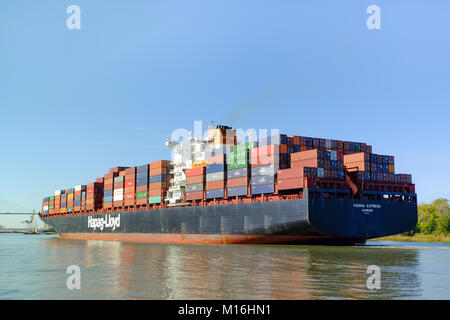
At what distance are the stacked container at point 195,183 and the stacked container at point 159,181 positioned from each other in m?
7.25

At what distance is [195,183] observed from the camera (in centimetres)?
5925

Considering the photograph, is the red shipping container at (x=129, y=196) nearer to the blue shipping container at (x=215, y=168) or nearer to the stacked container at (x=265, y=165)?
the blue shipping container at (x=215, y=168)

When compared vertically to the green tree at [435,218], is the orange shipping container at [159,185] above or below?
above

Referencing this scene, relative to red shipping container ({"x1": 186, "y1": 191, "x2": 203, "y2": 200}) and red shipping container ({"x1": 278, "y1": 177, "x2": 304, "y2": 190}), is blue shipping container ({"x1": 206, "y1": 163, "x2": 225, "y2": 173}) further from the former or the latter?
red shipping container ({"x1": 278, "y1": 177, "x2": 304, "y2": 190})

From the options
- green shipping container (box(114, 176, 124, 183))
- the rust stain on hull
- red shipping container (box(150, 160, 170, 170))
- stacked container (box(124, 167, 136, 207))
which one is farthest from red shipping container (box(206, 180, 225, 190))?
green shipping container (box(114, 176, 124, 183))

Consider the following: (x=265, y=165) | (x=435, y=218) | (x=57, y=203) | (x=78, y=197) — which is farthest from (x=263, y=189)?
(x=57, y=203)

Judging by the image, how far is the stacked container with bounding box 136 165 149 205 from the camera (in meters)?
70.6

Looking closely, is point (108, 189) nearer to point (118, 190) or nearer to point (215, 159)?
point (118, 190)

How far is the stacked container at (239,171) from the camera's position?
50.6m

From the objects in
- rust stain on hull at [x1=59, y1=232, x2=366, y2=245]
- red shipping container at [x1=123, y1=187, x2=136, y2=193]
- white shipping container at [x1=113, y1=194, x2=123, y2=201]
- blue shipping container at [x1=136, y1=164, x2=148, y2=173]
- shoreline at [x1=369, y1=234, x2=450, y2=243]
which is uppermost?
blue shipping container at [x1=136, y1=164, x2=148, y2=173]

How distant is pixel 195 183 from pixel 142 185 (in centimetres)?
1588

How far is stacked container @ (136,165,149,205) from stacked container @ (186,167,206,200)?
1227 centimetres

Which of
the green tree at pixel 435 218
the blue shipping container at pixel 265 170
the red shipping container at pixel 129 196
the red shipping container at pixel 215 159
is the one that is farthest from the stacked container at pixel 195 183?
the green tree at pixel 435 218
